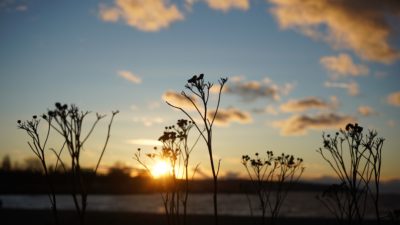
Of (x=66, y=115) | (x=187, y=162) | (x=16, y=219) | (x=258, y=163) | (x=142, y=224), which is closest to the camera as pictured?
(x=66, y=115)

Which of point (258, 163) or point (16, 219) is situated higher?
point (258, 163)

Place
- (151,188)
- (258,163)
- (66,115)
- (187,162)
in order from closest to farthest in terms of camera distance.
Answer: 1. (66,115)
2. (187,162)
3. (258,163)
4. (151,188)

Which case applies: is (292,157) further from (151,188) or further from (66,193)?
(151,188)

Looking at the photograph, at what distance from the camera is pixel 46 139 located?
4.70 meters

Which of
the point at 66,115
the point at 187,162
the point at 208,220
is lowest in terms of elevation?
the point at 208,220

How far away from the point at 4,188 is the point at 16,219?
106 metres

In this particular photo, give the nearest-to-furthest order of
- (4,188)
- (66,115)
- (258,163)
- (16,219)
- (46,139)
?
(66,115)
(46,139)
(258,163)
(16,219)
(4,188)

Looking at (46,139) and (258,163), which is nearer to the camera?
(46,139)

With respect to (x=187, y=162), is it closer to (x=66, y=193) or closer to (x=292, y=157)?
(x=292, y=157)

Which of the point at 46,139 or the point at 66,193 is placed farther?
the point at 66,193

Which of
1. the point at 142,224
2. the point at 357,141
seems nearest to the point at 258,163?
the point at 357,141

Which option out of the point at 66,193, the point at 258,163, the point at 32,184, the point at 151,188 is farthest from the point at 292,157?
the point at 151,188

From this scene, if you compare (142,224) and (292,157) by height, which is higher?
(292,157)

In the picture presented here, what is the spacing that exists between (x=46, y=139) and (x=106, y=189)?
162 m
